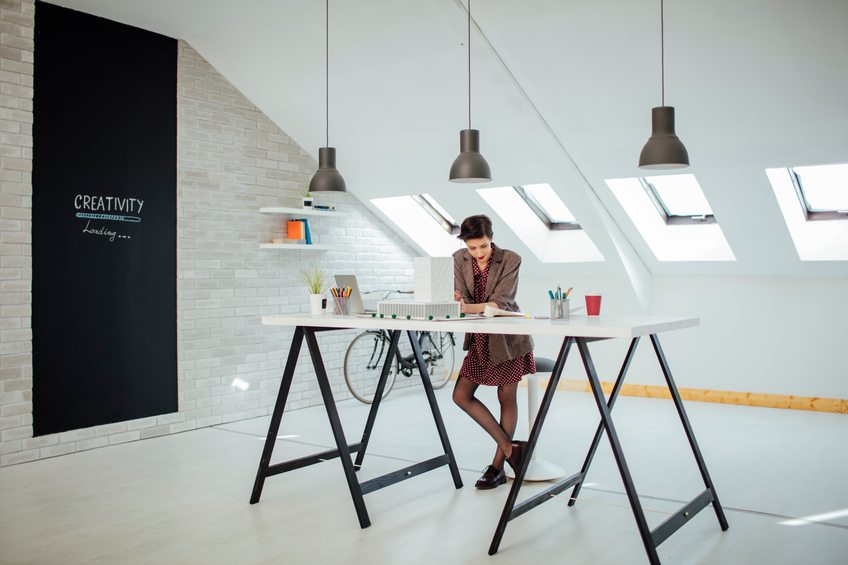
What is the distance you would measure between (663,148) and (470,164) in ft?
3.07

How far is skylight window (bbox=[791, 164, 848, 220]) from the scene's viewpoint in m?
5.32

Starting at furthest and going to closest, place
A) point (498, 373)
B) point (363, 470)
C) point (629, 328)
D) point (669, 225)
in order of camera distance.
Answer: point (669, 225) → point (363, 470) → point (498, 373) → point (629, 328)

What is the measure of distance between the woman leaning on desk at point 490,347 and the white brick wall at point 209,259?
250 centimetres

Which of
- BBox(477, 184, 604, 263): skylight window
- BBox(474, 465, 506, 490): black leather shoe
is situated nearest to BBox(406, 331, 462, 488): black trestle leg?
BBox(474, 465, 506, 490): black leather shoe

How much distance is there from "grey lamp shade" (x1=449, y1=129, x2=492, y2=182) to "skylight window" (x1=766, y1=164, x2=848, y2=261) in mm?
2503

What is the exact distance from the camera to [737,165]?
16.4 feet

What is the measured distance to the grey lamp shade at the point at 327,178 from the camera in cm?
432

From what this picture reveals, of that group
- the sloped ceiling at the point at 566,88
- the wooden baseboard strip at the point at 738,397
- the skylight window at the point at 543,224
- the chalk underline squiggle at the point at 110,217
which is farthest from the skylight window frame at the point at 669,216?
the chalk underline squiggle at the point at 110,217

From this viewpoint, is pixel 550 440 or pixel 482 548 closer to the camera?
pixel 482 548

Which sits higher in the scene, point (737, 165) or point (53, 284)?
point (737, 165)

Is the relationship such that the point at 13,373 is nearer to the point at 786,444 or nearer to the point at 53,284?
the point at 53,284

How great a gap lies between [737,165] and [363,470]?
10.4ft

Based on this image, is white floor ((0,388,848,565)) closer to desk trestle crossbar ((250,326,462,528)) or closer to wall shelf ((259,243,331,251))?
desk trestle crossbar ((250,326,462,528))

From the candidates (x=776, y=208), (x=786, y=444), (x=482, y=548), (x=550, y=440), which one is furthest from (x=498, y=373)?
(x=776, y=208)
